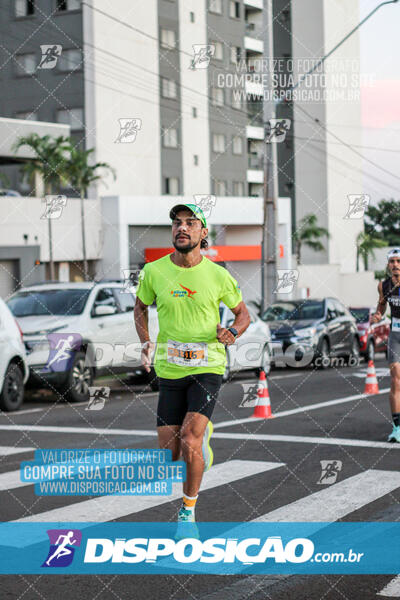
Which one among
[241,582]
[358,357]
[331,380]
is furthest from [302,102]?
[241,582]

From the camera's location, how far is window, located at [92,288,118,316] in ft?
55.1

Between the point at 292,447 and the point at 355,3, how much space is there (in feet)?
198

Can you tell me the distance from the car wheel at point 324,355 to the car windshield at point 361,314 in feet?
17.7

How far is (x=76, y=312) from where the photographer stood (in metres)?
16.2

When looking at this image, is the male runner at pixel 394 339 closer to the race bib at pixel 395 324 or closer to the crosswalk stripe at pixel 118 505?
the race bib at pixel 395 324

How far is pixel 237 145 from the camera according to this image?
54438 millimetres

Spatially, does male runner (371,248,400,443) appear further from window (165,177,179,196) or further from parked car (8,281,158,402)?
window (165,177,179,196)

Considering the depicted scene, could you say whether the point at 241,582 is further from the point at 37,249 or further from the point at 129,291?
the point at 37,249

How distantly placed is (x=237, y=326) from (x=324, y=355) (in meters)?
16.8

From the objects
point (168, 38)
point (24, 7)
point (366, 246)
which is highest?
point (24, 7)

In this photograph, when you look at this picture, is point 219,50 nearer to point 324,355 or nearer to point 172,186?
point 172,186

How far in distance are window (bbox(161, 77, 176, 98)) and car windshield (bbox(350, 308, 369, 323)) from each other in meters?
19.5

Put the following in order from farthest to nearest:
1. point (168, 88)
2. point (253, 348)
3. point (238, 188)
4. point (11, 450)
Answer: point (238, 188)
point (168, 88)
point (253, 348)
point (11, 450)

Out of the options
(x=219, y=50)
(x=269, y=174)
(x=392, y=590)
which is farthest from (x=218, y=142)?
(x=392, y=590)
